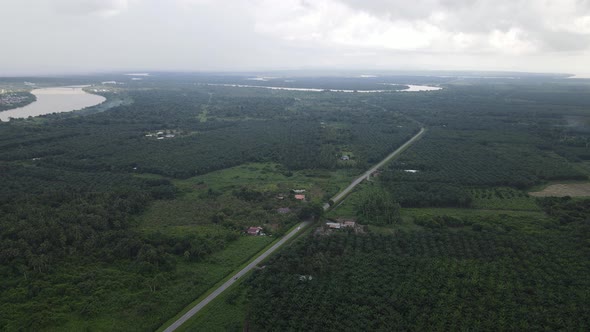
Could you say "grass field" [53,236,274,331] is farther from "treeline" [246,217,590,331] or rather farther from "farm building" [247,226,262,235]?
"treeline" [246,217,590,331]

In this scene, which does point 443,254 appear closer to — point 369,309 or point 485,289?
point 485,289

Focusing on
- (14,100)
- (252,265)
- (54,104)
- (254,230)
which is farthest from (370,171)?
(14,100)

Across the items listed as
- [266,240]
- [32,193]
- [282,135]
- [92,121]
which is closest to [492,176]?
[266,240]

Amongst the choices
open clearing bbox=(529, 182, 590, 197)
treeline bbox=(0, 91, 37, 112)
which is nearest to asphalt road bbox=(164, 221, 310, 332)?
open clearing bbox=(529, 182, 590, 197)

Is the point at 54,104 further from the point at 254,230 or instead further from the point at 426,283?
the point at 426,283

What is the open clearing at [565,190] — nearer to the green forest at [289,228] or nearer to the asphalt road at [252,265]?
the green forest at [289,228]
